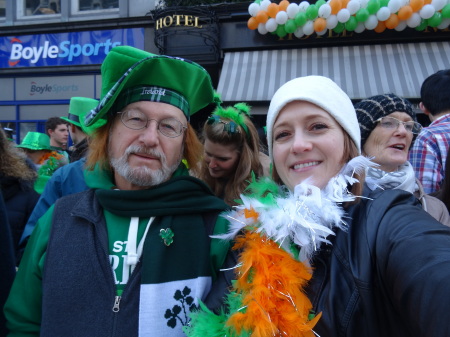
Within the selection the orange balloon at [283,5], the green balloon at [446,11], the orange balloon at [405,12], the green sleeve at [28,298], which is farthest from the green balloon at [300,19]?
the green sleeve at [28,298]

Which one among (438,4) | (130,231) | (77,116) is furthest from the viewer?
(438,4)

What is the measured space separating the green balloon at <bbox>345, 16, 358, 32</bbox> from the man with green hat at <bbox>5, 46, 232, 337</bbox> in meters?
6.00

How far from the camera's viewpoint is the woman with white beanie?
0.88 meters

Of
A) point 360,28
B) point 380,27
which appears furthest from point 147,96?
point 380,27

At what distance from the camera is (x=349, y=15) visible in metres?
6.47

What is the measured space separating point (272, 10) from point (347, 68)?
1879 millimetres

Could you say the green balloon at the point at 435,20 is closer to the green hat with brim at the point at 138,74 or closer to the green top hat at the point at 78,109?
the green top hat at the point at 78,109

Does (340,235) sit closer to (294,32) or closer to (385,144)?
(385,144)

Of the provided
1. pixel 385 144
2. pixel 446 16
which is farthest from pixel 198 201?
pixel 446 16

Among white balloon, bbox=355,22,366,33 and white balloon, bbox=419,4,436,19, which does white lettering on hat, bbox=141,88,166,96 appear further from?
white balloon, bbox=419,4,436,19

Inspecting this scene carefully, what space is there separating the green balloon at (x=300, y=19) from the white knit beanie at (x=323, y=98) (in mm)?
5995

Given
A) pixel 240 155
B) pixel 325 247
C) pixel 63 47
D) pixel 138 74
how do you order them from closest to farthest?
1. pixel 325 247
2. pixel 138 74
3. pixel 240 155
4. pixel 63 47

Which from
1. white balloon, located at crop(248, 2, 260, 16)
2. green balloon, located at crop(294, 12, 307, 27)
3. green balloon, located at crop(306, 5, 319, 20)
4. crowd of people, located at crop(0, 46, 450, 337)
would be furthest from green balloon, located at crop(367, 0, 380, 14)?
crowd of people, located at crop(0, 46, 450, 337)

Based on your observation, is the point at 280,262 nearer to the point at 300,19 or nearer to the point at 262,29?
the point at 300,19
